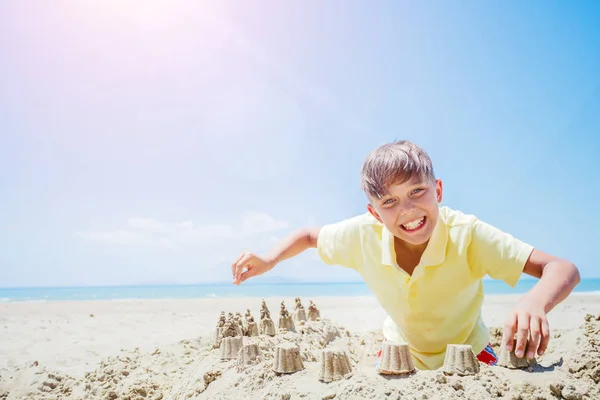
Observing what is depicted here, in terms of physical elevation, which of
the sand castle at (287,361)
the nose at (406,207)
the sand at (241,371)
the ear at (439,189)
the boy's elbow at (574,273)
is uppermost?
the ear at (439,189)

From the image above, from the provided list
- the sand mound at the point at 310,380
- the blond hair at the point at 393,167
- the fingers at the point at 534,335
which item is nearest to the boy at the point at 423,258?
the blond hair at the point at 393,167

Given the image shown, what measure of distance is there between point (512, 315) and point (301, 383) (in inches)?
39.2

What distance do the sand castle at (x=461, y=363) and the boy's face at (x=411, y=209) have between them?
78cm

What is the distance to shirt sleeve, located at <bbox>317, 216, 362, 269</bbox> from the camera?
321cm

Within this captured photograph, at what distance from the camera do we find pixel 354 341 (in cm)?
455

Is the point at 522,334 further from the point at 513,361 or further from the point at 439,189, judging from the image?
the point at 439,189

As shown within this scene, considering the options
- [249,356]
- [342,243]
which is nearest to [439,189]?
[342,243]

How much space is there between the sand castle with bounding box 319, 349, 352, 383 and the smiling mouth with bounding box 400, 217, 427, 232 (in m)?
0.84

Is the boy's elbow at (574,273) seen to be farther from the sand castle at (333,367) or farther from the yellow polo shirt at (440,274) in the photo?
the sand castle at (333,367)

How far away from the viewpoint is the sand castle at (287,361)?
2234mm

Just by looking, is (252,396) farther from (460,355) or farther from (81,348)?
(81,348)

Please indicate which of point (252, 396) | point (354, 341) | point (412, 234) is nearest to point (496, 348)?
point (354, 341)

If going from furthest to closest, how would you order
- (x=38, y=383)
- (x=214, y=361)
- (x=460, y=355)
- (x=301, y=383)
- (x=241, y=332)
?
(x=38, y=383) < (x=241, y=332) < (x=214, y=361) < (x=301, y=383) < (x=460, y=355)

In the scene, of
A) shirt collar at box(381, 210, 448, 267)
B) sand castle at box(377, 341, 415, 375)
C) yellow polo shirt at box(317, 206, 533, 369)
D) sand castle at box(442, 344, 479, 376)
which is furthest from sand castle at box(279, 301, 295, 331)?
sand castle at box(442, 344, 479, 376)
